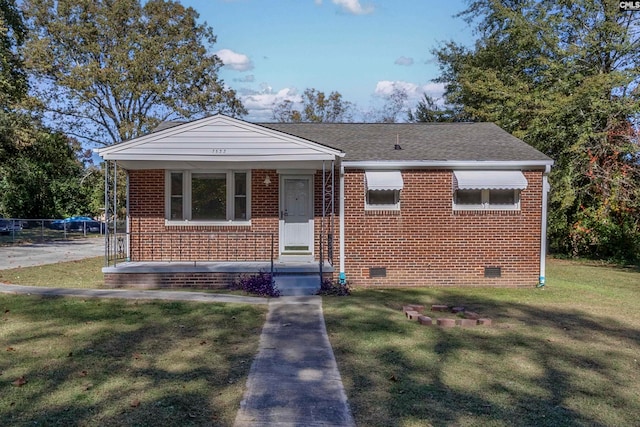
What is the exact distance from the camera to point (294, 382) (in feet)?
16.3

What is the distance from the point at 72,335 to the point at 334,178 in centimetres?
695

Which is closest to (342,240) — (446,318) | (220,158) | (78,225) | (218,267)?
(218,267)

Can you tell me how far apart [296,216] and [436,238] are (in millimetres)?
3358

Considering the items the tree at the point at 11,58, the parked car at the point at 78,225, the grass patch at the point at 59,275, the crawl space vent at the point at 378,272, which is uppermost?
the tree at the point at 11,58

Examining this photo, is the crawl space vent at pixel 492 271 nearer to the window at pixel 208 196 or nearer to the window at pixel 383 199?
the window at pixel 383 199

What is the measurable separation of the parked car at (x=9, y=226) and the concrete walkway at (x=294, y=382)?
22273mm

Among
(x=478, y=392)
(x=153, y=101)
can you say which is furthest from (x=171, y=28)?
(x=478, y=392)

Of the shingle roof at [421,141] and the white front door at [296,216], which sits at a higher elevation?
the shingle roof at [421,141]

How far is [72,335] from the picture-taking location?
6570mm

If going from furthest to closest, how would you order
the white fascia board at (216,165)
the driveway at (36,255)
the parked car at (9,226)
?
the parked car at (9,226) < the driveway at (36,255) < the white fascia board at (216,165)

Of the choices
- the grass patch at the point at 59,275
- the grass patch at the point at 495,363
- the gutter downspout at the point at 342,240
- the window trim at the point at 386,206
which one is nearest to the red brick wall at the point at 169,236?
the grass patch at the point at 59,275

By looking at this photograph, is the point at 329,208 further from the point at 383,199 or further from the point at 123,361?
the point at 123,361

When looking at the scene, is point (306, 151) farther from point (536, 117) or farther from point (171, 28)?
point (171, 28)

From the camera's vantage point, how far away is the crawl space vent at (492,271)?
1171 cm
